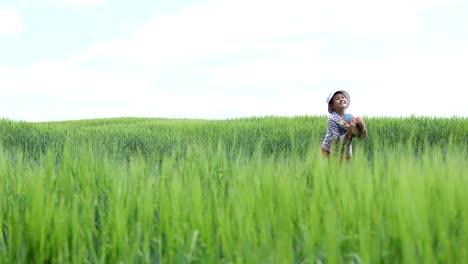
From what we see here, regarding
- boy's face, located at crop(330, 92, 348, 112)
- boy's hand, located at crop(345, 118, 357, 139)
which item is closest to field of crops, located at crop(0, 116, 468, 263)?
boy's hand, located at crop(345, 118, 357, 139)

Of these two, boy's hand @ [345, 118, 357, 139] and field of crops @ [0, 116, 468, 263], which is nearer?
field of crops @ [0, 116, 468, 263]

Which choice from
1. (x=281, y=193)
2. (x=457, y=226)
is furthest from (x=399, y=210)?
(x=281, y=193)

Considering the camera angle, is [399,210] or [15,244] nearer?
[399,210]

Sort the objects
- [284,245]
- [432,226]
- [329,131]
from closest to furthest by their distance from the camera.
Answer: [284,245]
[432,226]
[329,131]

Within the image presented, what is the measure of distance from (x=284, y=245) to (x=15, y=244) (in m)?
1.23

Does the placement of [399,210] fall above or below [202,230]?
above

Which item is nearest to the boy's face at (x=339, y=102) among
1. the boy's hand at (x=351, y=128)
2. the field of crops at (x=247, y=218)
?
the boy's hand at (x=351, y=128)

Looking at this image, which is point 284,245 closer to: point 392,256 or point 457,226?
point 392,256

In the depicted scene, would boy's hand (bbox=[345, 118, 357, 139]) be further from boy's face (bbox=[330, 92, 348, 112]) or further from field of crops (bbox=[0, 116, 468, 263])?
field of crops (bbox=[0, 116, 468, 263])

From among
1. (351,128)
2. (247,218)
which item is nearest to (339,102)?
(351,128)

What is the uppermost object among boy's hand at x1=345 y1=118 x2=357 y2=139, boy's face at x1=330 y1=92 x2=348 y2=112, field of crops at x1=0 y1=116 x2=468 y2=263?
boy's face at x1=330 y1=92 x2=348 y2=112

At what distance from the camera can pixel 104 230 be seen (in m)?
1.96

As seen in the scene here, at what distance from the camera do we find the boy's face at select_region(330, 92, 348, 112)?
569cm

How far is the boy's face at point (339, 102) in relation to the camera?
18.7 feet
